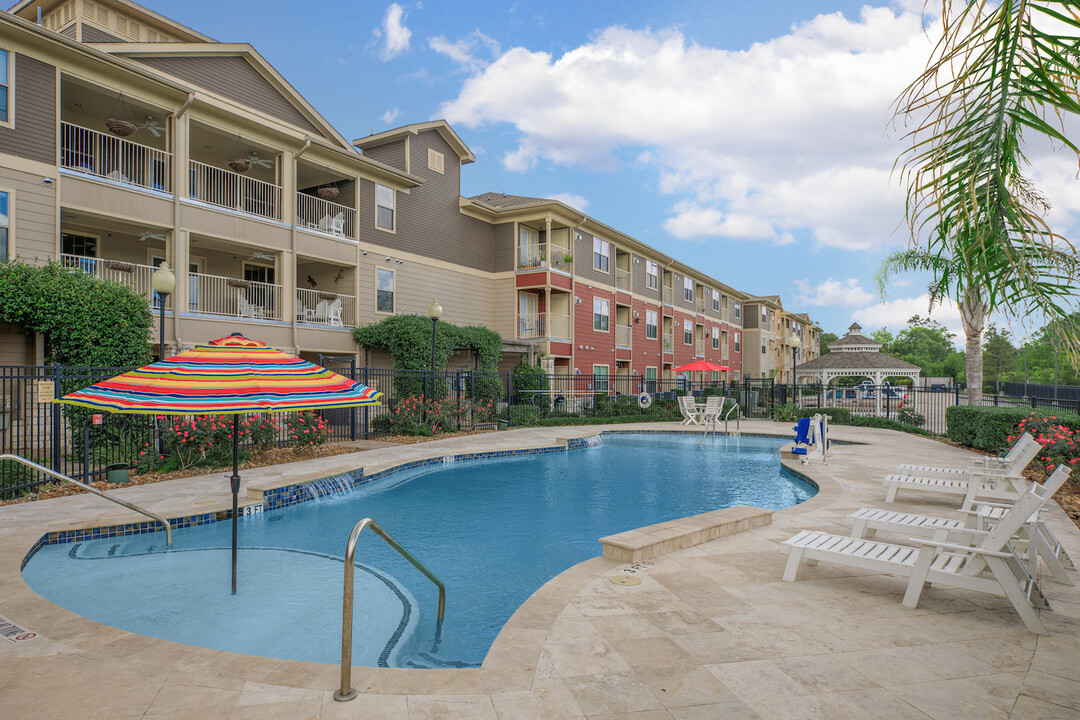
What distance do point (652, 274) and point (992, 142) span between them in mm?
32477

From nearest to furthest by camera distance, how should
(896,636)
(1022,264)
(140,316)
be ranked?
(1022,264) → (896,636) → (140,316)

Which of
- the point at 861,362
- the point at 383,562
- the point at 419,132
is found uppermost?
the point at 419,132

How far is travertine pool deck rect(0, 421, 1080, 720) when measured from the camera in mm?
2799

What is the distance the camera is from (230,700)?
2.83m

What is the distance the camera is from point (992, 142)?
79.5 inches

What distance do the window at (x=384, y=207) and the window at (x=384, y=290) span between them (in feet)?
5.25

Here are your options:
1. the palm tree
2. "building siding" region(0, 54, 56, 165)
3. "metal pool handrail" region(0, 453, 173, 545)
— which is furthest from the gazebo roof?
"building siding" region(0, 54, 56, 165)

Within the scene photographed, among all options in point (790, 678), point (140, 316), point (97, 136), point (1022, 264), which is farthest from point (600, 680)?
point (97, 136)

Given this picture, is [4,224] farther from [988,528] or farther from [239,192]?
[988,528]

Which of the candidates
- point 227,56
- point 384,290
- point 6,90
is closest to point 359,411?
point 384,290

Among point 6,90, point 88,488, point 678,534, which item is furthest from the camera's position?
point 6,90

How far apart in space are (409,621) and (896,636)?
3490mm

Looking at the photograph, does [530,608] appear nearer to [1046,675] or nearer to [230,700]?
[230,700]

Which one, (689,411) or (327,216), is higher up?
(327,216)
